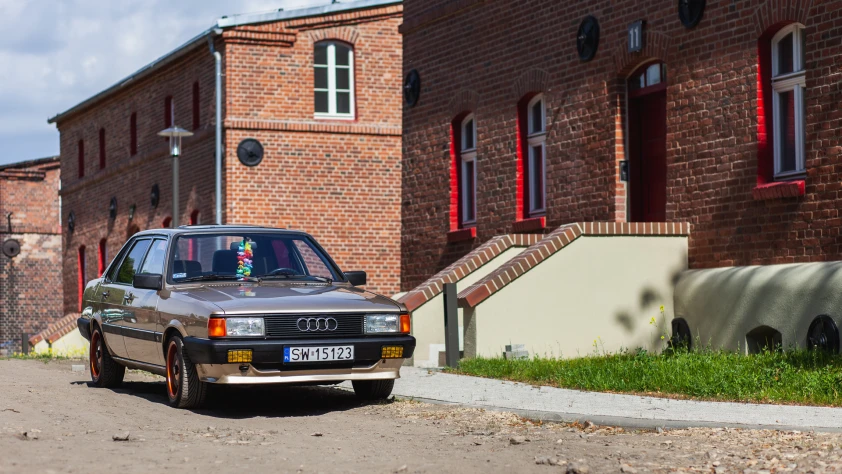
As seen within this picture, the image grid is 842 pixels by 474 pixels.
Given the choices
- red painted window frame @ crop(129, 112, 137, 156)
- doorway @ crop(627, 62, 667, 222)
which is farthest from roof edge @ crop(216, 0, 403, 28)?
doorway @ crop(627, 62, 667, 222)

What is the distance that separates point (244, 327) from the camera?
9.57m

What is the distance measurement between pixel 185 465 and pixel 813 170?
27.2 ft

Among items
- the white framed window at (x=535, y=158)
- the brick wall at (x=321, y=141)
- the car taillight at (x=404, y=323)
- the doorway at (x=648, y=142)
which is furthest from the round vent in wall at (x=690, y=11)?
the brick wall at (x=321, y=141)

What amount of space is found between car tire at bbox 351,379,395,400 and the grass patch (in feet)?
5.71

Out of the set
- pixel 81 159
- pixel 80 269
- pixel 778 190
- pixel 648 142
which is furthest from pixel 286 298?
pixel 81 159

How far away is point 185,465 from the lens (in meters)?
7.15

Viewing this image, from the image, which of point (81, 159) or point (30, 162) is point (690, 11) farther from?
point (30, 162)

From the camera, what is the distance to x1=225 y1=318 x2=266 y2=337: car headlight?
952cm

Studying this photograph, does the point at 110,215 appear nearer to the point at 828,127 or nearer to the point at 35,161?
the point at 35,161

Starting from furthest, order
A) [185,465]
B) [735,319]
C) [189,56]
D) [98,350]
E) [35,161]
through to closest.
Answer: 1. [35,161]
2. [189,56]
3. [735,319]
4. [98,350]
5. [185,465]

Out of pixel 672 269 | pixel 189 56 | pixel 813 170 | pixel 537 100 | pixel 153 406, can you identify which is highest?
pixel 189 56

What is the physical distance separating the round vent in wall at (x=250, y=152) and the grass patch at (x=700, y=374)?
13472 millimetres

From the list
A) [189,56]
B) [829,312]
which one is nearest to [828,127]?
[829,312]

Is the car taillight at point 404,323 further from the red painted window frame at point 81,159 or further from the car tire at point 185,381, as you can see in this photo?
the red painted window frame at point 81,159
